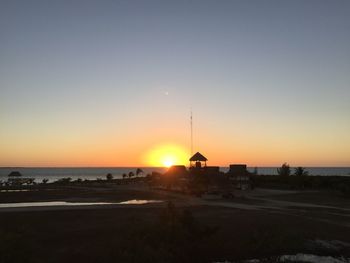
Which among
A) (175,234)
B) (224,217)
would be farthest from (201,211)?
(175,234)

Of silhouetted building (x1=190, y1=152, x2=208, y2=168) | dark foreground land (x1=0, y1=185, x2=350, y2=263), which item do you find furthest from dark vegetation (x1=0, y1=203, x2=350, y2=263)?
silhouetted building (x1=190, y1=152, x2=208, y2=168)

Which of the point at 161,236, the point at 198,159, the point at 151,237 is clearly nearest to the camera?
the point at 151,237

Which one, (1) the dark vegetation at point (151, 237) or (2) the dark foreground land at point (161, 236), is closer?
(1) the dark vegetation at point (151, 237)

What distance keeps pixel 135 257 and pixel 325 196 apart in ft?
114

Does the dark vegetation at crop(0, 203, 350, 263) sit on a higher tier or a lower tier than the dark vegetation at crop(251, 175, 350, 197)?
lower

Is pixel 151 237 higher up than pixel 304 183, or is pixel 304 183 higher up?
pixel 304 183

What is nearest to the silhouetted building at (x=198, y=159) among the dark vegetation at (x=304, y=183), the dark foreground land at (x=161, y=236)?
the dark vegetation at (x=304, y=183)

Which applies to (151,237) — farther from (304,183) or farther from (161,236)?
(304,183)

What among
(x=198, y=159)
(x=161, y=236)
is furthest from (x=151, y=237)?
(x=198, y=159)

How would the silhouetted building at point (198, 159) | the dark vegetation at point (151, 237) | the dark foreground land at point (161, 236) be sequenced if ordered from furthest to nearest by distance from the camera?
the silhouetted building at point (198, 159) → the dark foreground land at point (161, 236) → the dark vegetation at point (151, 237)

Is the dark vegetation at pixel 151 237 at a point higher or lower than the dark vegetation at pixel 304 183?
lower

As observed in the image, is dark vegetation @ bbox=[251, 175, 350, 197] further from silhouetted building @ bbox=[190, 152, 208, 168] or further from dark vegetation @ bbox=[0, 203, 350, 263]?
dark vegetation @ bbox=[0, 203, 350, 263]

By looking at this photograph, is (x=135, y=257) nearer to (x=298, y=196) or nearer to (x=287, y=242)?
(x=287, y=242)

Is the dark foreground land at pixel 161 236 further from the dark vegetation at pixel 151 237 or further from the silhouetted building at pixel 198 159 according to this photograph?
the silhouetted building at pixel 198 159
